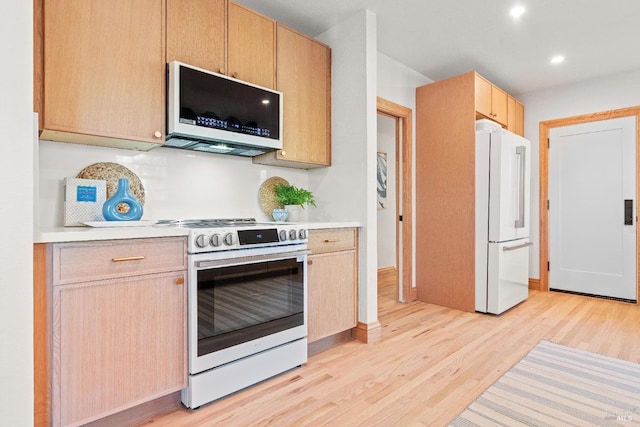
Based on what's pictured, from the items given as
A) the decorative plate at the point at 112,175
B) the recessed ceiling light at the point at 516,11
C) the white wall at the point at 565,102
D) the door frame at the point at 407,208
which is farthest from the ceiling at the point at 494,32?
the decorative plate at the point at 112,175

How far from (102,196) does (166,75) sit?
0.79 meters

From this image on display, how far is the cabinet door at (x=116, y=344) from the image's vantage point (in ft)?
4.75

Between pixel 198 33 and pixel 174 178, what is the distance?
0.92 metres

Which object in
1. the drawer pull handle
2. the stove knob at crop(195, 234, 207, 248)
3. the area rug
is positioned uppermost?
the stove knob at crop(195, 234, 207, 248)

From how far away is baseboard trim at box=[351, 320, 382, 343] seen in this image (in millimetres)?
2693

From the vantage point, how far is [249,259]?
1992 mm

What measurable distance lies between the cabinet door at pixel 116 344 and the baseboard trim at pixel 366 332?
1.37 metres

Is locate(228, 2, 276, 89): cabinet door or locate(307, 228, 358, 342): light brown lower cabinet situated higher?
locate(228, 2, 276, 89): cabinet door

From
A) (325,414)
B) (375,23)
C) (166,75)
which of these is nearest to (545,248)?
(375,23)

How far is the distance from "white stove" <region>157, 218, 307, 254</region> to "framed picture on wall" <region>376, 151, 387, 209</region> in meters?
3.18

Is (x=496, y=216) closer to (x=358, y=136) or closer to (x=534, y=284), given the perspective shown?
(x=358, y=136)

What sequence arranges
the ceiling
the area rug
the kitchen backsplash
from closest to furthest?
the area rug < the kitchen backsplash < the ceiling

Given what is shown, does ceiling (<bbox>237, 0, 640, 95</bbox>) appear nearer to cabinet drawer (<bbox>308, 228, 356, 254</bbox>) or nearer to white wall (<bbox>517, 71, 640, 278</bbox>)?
white wall (<bbox>517, 71, 640, 278</bbox>)

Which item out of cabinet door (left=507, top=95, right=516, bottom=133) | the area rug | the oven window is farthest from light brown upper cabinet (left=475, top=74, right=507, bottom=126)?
the oven window
